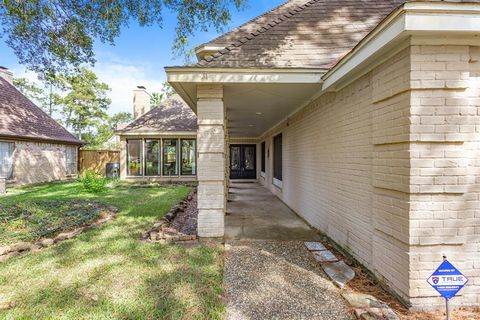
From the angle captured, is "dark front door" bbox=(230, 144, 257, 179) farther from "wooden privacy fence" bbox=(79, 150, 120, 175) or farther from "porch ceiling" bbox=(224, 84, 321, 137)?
"porch ceiling" bbox=(224, 84, 321, 137)

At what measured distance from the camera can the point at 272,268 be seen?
3508 mm

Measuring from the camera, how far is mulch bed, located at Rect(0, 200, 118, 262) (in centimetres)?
432

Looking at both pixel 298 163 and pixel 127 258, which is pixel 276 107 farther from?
pixel 127 258

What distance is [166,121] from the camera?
14383 mm

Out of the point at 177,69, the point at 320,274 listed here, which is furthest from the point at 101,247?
the point at 320,274

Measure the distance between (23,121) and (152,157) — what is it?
22.1 feet

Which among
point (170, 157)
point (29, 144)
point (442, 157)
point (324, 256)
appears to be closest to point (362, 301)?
point (324, 256)

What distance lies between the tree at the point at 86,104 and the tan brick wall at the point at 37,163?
14.6 meters

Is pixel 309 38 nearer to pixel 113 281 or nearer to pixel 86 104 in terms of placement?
pixel 113 281

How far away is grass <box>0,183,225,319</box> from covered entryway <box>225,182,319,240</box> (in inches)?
42.4

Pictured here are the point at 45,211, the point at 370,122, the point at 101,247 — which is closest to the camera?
the point at 370,122

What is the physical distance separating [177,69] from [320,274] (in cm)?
358

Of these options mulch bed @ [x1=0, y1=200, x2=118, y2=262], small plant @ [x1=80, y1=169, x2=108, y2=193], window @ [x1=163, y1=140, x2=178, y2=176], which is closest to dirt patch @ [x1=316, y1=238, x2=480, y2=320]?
mulch bed @ [x1=0, y1=200, x2=118, y2=262]

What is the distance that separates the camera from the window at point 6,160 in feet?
38.2
